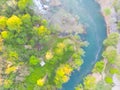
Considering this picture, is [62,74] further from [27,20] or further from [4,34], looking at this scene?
[4,34]

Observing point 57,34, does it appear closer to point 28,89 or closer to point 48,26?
point 48,26

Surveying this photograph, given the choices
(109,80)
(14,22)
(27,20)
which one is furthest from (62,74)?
(14,22)

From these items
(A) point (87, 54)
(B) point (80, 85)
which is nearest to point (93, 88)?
(B) point (80, 85)

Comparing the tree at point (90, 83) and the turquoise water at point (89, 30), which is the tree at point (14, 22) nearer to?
the turquoise water at point (89, 30)

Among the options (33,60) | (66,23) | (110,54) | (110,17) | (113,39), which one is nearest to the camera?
(33,60)

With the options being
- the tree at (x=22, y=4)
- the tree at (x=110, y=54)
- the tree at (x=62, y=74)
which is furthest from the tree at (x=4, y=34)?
the tree at (x=110, y=54)
